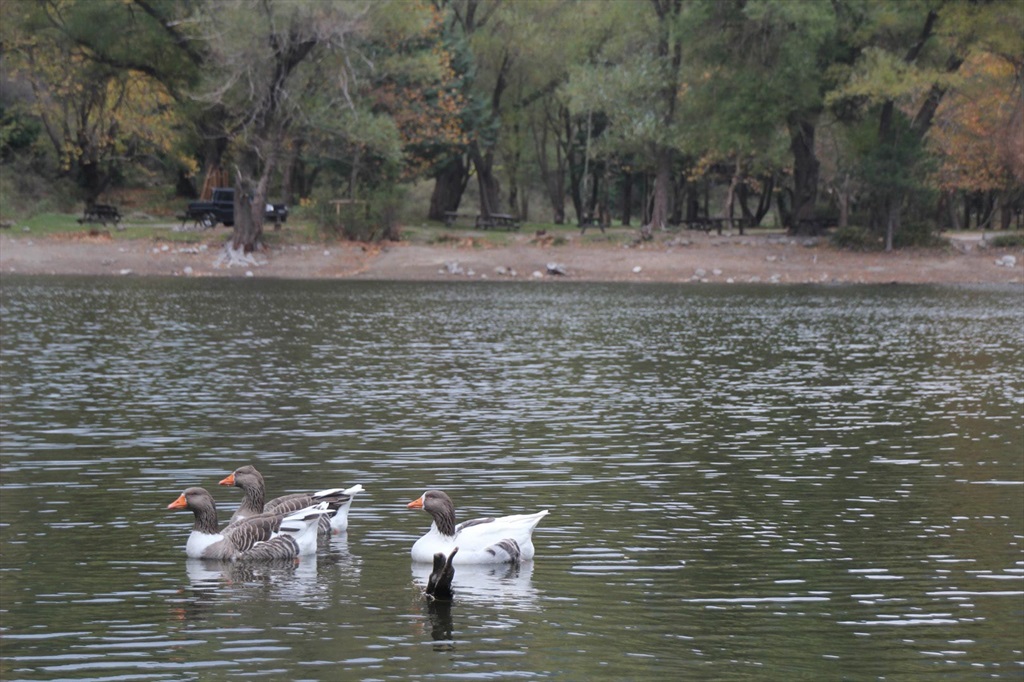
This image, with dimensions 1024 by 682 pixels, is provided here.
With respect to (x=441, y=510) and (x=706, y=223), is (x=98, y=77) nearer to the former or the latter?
(x=706, y=223)

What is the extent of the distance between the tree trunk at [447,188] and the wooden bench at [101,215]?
2098 cm

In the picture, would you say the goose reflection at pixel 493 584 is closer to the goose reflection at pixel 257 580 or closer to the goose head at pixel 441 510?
the goose head at pixel 441 510

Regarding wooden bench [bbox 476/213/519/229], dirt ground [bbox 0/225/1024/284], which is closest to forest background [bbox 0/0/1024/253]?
dirt ground [bbox 0/225/1024/284]

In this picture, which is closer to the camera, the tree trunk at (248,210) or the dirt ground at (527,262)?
the tree trunk at (248,210)

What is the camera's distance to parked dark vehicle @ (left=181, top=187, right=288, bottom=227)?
7725 cm

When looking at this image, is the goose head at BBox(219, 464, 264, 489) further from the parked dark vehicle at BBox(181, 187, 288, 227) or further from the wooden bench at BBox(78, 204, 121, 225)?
the wooden bench at BBox(78, 204, 121, 225)

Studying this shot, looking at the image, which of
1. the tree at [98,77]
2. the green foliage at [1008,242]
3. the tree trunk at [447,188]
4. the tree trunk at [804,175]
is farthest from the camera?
Result: the tree trunk at [447,188]

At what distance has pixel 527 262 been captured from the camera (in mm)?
72688

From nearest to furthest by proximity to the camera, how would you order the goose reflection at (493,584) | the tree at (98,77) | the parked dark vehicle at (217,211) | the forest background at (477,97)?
the goose reflection at (493,584) → the forest background at (477,97) → the tree at (98,77) → the parked dark vehicle at (217,211)

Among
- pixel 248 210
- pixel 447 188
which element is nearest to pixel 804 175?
pixel 447 188

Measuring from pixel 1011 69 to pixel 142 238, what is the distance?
156 ft

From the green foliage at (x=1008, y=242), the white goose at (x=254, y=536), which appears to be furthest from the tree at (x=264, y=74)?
the white goose at (x=254, y=536)

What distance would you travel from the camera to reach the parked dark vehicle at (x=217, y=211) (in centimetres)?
7725

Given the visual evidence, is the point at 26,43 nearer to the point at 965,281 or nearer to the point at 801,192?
the point at 801,192
